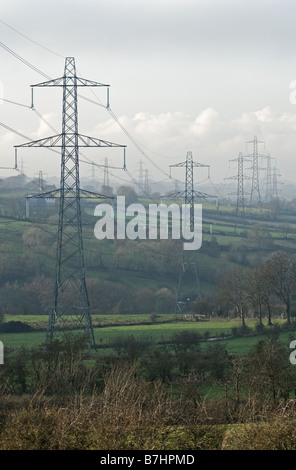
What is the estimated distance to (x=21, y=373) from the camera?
2880cm

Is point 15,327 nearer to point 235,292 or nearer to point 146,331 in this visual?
point 146,331

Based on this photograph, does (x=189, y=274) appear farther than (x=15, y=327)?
Yes

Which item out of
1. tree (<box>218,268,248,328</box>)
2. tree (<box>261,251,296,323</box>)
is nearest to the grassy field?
tree (<box>218,268,248,328</box>)

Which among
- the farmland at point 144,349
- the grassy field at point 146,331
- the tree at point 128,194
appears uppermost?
the tree at point 128,194

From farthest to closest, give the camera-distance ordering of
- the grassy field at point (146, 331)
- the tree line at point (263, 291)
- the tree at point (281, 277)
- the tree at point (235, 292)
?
1. the tree at point (235, 292)
2. the tree at point (281, 277)
3. the tree line at point (263, 291)
4. the grassy field at point (146, 331)

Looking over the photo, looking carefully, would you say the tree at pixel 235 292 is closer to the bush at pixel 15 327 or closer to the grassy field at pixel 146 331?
the grassy field at pixel 146 331

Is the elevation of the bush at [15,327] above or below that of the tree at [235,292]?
below

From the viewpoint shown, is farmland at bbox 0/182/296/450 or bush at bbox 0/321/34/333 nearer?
farmland at bbox 0/182/296/450

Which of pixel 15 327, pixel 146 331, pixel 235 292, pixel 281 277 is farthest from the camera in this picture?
pixel 235 292

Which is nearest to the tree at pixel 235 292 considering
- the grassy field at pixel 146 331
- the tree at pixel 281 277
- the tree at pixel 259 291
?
the tree at pixel 259 291

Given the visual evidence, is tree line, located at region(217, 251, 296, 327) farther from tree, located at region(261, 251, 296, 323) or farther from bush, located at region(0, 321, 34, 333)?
bush, located at region(0, 321, 34, 333)

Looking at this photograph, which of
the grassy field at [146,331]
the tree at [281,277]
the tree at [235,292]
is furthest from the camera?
the tree at [235,292]

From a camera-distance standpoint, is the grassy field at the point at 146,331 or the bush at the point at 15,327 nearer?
the grassy field at the point at 146,331

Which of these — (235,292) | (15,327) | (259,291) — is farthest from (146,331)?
(235,292)
